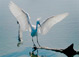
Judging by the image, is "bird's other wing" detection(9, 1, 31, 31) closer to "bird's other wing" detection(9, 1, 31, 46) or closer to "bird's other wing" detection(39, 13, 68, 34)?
"bird's other wing" detection(9, 1, 31, 46)

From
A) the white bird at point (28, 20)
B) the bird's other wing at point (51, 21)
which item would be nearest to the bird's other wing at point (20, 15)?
the white bird at point (28, 20)

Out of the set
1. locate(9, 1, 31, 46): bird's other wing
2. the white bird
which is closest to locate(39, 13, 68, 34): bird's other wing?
the white bird

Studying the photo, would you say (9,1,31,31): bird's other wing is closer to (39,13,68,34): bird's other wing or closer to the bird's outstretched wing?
the bird's outstretched wing

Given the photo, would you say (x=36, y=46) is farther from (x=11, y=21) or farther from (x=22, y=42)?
(x=11, y=21)

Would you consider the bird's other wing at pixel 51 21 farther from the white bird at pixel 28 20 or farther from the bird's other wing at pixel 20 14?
the bird's other wing at pixel 20 14

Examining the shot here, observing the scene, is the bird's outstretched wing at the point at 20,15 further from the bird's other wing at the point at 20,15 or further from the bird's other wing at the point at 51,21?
the bird's other wing at the point at 51,21

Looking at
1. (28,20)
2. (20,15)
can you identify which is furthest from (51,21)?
(20,15)

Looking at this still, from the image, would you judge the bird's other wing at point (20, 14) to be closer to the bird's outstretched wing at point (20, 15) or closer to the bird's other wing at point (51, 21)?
the bird's outstretched wing at point (20, 15)

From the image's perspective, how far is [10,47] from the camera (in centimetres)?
502

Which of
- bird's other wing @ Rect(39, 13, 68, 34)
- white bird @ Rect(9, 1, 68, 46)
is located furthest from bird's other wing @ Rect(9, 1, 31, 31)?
bird's other wing @ Rect(39, 13, 68, 34)

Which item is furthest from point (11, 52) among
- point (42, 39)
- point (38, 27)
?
point (42, 39)

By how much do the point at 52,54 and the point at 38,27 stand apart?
569 mm

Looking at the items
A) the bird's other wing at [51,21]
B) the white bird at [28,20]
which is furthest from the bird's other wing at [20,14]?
the bird's other wing at [51,21]

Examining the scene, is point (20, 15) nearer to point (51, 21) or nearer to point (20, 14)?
point (20, 14)
